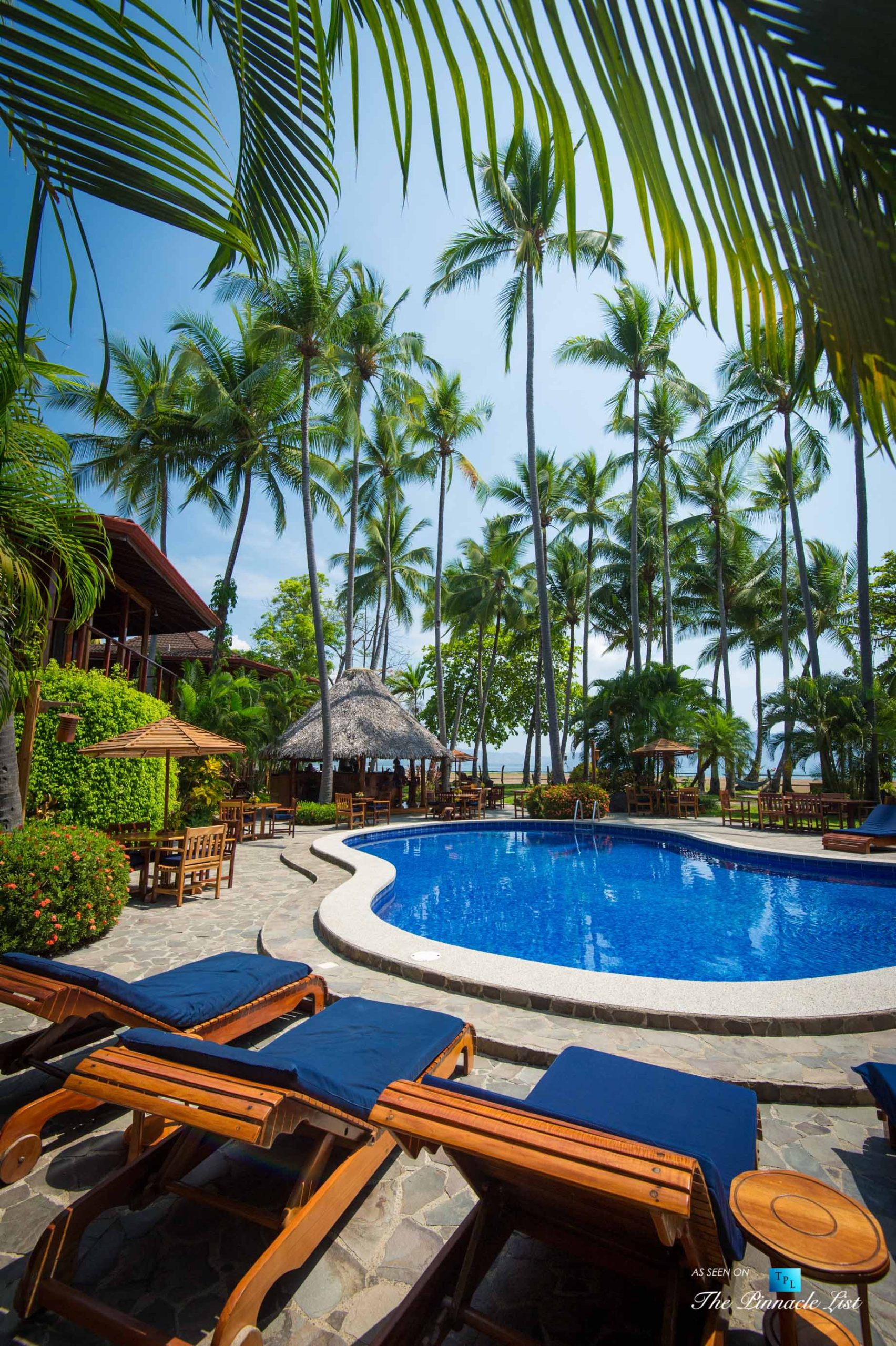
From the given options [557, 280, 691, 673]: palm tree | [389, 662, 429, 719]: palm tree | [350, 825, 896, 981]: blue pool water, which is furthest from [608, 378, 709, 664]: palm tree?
[389, 662, 429, 719]: palm tree

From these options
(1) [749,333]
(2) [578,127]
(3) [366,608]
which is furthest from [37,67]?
(3) [366,608]

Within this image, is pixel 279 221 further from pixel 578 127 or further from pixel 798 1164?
pixel 798 1164

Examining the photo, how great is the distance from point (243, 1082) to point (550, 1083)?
1216mm

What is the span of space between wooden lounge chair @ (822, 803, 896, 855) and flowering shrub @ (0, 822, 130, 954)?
10.7 m

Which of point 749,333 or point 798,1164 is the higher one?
point 749,333

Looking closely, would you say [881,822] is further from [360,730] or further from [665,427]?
[665,427]

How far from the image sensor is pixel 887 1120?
313cm

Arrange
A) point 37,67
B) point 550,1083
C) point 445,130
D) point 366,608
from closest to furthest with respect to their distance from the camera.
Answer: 1. point 37,67
2. point 445,130
3. point 550,1083
4. point 366,608

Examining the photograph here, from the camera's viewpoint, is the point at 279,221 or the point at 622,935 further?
the point at 622,935

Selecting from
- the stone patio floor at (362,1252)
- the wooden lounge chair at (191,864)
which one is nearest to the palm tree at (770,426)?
the wooden lounge chair at (191,864)

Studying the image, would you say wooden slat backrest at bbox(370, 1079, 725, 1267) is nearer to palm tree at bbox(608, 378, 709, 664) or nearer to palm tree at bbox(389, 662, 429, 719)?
palm tree at bbox(608, 378, 709, 664)

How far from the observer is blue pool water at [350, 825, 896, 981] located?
6.56m

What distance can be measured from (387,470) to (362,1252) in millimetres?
24504

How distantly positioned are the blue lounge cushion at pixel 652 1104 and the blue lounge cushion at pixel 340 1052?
0.52 metres
